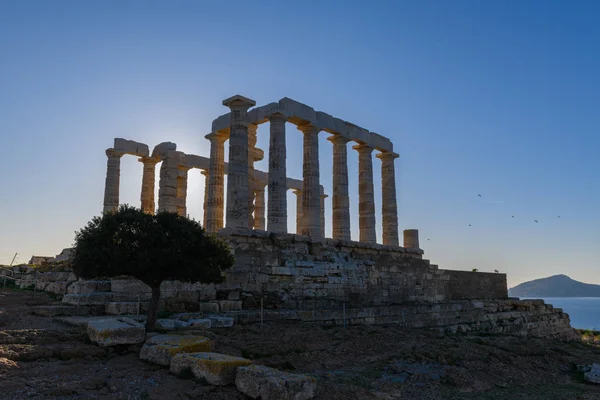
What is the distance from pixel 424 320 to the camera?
70.0 ft

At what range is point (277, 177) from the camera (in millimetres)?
22703

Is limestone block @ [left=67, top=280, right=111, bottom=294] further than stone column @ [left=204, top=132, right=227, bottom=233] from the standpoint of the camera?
No

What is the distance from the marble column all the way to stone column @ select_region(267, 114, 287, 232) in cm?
162

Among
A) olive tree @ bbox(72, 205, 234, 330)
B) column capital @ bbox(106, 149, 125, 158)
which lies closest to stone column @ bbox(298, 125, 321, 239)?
column capital @ bbox(106, 149, 125, 158)

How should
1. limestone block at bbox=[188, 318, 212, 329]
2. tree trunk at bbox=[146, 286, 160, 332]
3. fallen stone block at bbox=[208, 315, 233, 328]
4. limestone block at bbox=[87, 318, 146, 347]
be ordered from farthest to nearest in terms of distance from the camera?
1. fallen stone block at bbox=[208, 315, 233, 328]
2. limestone block at bbox=[188, 318, 212, 329]
3. tree trunk at bbox=[146, 286, 160, 332]
4. limestone block at bbox=[87, 318, 146, 347]

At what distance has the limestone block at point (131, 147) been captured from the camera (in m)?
28.0

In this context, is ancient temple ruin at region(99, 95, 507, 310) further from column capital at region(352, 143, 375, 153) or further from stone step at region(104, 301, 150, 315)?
stone step at region(104, 301, 150, 315)

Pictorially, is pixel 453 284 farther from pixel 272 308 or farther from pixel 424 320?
pixel 272 308

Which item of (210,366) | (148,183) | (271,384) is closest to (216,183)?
(148,183)

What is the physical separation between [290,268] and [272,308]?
7.25ft

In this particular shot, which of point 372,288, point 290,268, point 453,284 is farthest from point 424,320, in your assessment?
point 453,284

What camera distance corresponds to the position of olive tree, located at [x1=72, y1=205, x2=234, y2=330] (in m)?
11.2

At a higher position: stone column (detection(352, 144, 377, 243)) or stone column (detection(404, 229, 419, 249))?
stone column (detection(352, 144, 377, 243))

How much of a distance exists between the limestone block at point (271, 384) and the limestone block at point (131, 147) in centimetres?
2282
